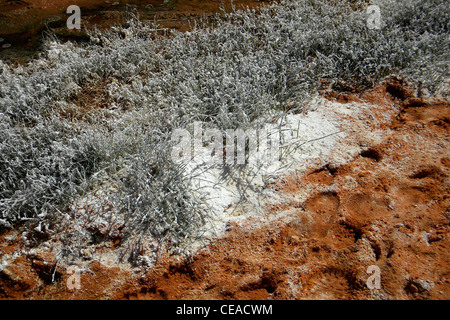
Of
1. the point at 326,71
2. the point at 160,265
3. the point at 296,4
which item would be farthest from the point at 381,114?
the point at 160,265

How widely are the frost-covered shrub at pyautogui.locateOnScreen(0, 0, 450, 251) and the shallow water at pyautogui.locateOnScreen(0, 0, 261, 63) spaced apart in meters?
0.27

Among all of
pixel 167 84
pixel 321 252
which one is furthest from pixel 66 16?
pixel 321 252

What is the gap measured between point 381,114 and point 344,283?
188cm

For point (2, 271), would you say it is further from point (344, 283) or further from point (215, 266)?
point (344, 283)

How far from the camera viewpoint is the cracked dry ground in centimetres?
224

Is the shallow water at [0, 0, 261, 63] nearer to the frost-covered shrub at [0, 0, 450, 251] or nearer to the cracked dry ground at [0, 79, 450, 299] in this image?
the frost-covered shrub at [0, 0, 450, 251]

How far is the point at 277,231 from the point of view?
2512 mm

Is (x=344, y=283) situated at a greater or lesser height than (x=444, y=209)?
lesser

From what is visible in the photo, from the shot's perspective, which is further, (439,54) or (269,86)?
(439,54)

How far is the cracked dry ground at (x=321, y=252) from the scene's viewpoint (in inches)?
88.4

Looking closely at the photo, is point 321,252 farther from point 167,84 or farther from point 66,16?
point 66,16

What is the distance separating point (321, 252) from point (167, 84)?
2.29 metres

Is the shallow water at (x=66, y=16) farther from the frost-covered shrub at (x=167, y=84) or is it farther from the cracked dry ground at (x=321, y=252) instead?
the cracked dry ground at (x=321, y=252)

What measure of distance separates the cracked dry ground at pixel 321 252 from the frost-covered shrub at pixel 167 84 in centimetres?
35
